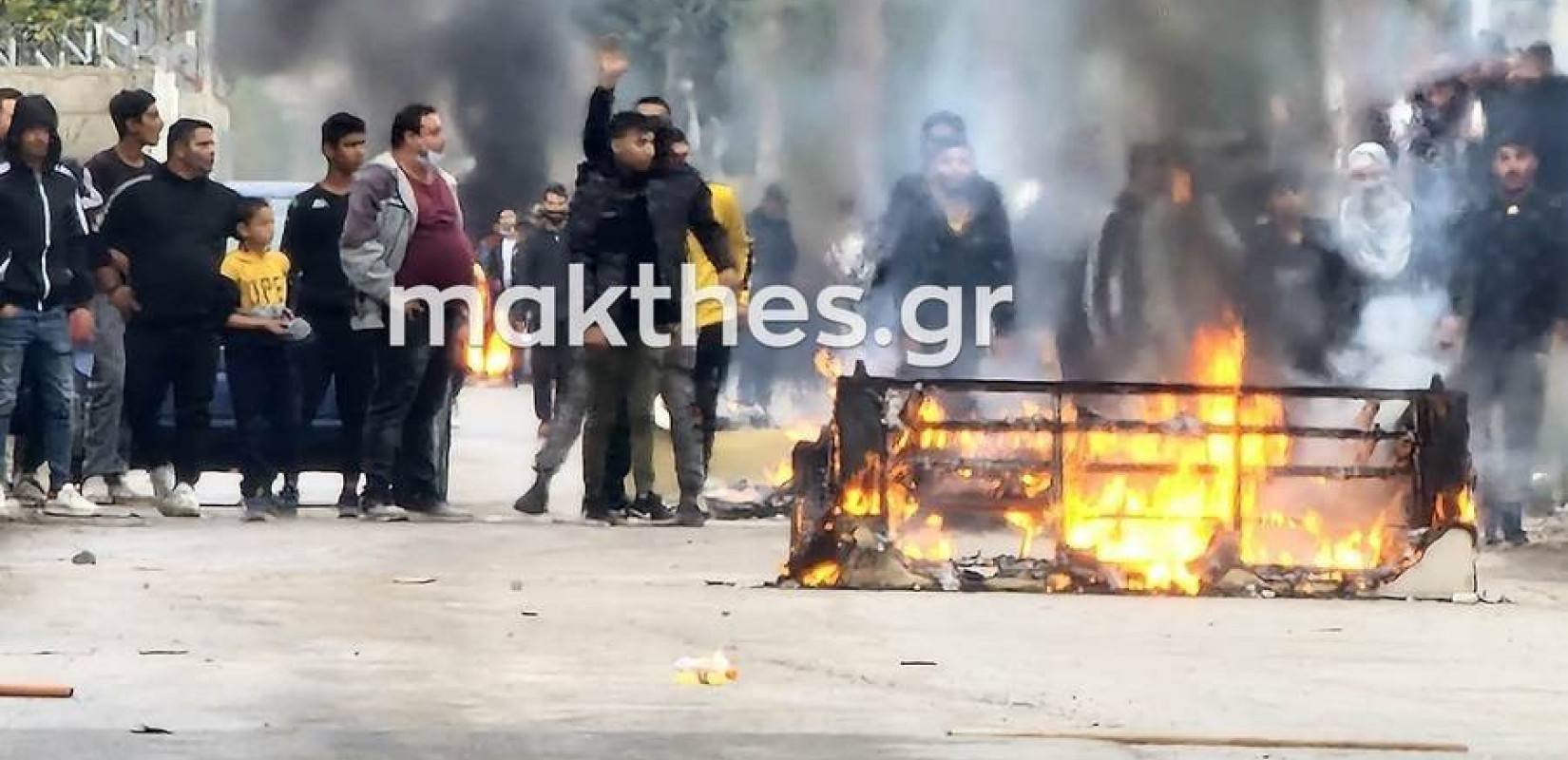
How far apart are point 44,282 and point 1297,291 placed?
5134 mm

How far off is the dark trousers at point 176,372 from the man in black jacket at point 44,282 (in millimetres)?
223

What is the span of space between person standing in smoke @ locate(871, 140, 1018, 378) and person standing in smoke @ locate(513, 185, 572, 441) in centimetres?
150

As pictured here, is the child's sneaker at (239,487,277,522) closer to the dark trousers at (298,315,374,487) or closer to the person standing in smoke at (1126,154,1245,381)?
the dark trousers at (298,315,374,487)

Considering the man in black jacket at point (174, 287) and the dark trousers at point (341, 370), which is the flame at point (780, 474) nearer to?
the dark trousers at point (341, 370)

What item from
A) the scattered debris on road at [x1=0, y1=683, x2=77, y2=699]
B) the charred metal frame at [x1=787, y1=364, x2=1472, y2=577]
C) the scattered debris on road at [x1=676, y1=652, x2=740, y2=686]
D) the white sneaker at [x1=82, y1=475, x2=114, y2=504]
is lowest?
the scattered debris on road at [x1=0, y1=683, x2=77, y2=699]

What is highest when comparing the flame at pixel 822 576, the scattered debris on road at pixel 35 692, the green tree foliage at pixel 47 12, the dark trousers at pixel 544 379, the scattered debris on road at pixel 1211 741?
the green tree foliage at pixel 47 12

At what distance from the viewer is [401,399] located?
1394 cm

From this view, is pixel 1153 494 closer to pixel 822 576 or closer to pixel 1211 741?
pixel 822 576

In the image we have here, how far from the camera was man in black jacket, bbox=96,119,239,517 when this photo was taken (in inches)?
548

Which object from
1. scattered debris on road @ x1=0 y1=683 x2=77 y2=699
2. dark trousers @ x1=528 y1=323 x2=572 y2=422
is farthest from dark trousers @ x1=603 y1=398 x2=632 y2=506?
scattered debris on road @ x1=0 y1=683 x2=77 y2=699

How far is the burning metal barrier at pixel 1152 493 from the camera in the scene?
1098 cm

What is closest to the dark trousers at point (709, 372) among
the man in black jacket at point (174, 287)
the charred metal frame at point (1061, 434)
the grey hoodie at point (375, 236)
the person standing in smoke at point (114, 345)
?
the grey hoodie at point (375, 236)

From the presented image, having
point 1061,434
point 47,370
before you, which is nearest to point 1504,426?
point 1061,434

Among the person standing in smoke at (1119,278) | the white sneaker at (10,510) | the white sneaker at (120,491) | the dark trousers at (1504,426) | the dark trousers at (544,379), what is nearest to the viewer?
the white sneaker at (10,510)
